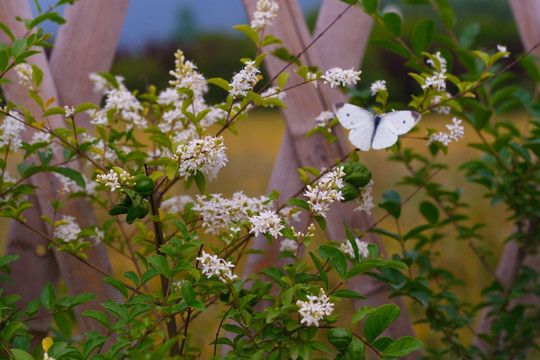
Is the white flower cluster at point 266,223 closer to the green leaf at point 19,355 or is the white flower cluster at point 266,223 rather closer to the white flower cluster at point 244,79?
the white flower cluster at point 244,79

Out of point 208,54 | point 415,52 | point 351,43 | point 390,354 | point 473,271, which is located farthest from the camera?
point 208,54

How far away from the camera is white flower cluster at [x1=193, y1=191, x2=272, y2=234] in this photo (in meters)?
0.93

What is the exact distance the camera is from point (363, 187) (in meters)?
0.98

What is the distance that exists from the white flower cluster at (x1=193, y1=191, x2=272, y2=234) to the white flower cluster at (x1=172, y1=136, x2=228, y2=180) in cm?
11

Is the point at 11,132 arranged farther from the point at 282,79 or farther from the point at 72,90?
the point at 282,79

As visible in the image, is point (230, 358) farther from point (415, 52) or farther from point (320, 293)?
point (415, 52)

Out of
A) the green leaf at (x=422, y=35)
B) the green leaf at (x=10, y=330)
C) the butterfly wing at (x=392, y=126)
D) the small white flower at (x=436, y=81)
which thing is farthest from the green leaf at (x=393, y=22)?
the green leaf at (x=10, y=330)

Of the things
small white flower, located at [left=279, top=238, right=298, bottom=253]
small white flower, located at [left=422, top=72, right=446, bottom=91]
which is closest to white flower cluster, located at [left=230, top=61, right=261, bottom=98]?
small white flower, located at [left=422, top=72, right=446, bottom=91]

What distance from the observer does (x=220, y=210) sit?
3.08 feet

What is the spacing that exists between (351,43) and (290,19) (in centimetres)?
20

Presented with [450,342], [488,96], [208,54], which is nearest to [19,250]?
[450,342]

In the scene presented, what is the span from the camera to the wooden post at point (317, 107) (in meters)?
1.41

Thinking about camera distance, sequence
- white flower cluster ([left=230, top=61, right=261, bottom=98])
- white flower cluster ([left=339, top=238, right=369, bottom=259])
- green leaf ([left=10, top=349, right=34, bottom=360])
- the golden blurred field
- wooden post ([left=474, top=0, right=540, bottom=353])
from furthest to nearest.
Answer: the golden blurred field → wooden post ([left=474, top=0, right=540, bottom=353]) → white flower cluster ([left=339, top=238, right=369, bottom=259]) → white flower cluster ([left=230, top=61, right=261, bottom=98]) → green leaf ([left=10, top=349, right=34, bottom=360])

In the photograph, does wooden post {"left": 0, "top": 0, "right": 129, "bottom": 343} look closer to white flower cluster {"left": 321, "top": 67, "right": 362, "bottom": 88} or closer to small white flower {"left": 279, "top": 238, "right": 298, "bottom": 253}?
small white flower {"left": 279, "top": 238, "right": 298, "bottom": 253}
